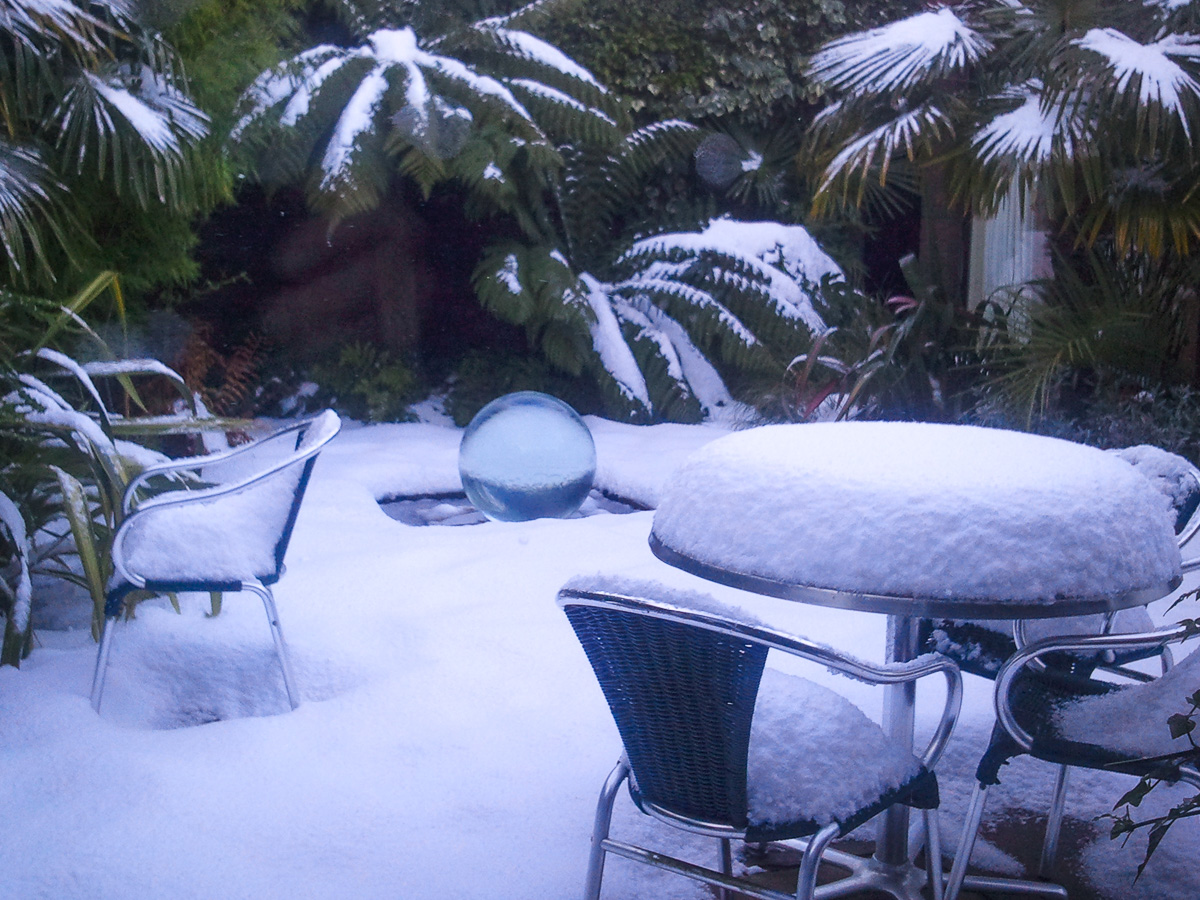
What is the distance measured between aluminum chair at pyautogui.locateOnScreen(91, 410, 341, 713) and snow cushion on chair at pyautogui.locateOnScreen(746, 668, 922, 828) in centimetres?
128

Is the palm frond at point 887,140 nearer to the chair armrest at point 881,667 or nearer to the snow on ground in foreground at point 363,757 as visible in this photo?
the snow on ground in foreground at point 363,757

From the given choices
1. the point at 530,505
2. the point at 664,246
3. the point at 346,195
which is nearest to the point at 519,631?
the point at 530,505

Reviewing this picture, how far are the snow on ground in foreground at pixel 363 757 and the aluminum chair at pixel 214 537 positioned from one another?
17 cm

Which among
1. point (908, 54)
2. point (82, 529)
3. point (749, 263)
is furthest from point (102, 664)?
point (749, 263)

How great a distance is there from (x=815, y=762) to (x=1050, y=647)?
0.36 metres

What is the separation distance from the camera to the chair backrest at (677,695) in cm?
115

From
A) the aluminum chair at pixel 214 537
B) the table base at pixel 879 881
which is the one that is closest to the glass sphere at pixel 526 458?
the aluminum chair at pixel 214 537

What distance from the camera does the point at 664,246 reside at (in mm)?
6094

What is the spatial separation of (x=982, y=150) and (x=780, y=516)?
8.56ft

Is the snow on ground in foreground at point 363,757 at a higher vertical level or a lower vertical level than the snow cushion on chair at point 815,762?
lower

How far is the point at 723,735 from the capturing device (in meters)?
1.18

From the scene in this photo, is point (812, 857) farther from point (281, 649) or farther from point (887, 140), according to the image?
point (887, 140)

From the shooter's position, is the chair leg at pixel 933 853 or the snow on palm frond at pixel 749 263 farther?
the snow on palm frond at pixel 749 263

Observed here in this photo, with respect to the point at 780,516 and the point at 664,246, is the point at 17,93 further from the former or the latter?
the point at 664,246
